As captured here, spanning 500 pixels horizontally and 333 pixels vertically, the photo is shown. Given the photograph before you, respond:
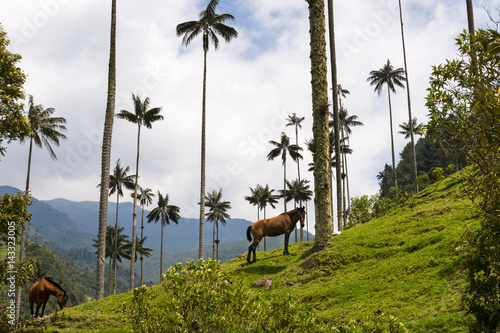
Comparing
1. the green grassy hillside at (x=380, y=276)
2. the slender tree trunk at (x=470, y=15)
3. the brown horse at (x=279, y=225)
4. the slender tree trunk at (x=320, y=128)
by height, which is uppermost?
the slender tree trunk at (x=470, y=15)

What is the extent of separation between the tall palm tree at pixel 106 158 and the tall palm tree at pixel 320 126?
40.3 feet

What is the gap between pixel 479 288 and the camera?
6.06 meters

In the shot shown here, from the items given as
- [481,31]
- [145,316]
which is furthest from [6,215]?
[481,31]

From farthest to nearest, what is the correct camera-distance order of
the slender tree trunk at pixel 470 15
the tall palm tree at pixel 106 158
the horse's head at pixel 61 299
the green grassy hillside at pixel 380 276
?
1. the slender tree trunk at pixel 470 15
2. the tall palm tree at pixel 106 158
3. the horse's head at pixel 61 299
4. the green grassy hillside at pixel 380 276

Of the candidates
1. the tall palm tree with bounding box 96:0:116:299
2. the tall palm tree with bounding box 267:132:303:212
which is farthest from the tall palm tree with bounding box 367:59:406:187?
the tall palm tree with bounding box 96:0:116:299

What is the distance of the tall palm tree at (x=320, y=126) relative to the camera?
18.2 metres

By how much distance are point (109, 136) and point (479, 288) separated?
20.7 m

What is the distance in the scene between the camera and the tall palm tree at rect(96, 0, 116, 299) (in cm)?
2055

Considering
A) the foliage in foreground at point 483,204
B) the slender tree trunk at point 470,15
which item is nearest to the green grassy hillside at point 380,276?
the foliage in foreground at point 483,204

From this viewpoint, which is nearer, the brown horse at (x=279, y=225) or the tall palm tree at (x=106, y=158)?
the brown horse at (x=279, y=225)

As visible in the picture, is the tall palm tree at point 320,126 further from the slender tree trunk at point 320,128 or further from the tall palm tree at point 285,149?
the tall palm tree at point 285,149

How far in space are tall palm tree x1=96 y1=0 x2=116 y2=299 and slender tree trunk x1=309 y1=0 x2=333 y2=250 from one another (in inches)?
483

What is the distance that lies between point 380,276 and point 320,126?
349 inches

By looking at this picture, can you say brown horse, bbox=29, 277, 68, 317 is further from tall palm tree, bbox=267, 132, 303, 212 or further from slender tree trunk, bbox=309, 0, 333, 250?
tall palm tree, bbox=267, 132, 303, 212
